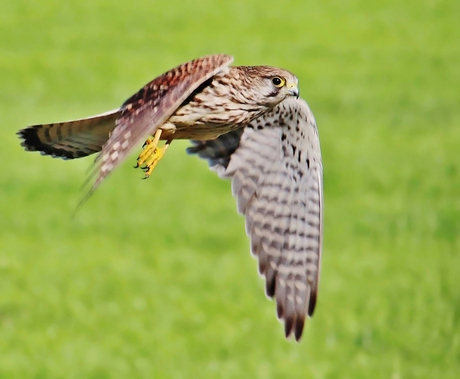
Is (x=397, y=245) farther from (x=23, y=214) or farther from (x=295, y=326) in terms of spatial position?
(x=295, y=326)

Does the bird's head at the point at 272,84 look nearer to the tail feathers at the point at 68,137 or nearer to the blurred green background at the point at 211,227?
the tail feathers at the point at 68,137

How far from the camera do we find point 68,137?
5320mm

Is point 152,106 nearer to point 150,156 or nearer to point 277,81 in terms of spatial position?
point 150,156

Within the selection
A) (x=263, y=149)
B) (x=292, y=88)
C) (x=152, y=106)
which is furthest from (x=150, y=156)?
(x=263, y=149)

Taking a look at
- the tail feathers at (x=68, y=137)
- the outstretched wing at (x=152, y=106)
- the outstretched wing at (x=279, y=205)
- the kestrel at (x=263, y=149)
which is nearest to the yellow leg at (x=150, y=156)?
the outstretched wing at (x=152, y=106)

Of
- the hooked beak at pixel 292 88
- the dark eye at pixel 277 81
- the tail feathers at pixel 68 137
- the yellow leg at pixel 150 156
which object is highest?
the dark eye at pixel 277 81

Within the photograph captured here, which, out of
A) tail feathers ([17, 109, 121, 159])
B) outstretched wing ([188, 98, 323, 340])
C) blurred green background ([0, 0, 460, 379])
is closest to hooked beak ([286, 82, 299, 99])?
outstretched wing ([188, 98, 323, 340])

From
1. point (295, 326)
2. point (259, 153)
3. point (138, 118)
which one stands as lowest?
point (295, 326)

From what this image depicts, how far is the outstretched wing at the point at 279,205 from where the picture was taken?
6348 mm

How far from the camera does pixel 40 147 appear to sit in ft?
17.5

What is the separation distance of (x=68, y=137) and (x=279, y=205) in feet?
5.44

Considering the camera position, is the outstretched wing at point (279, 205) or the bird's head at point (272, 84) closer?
the bird's head at point (272, 84)

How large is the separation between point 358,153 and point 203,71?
10908mm

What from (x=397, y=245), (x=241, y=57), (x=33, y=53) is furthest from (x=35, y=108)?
(x=397, y=245)
